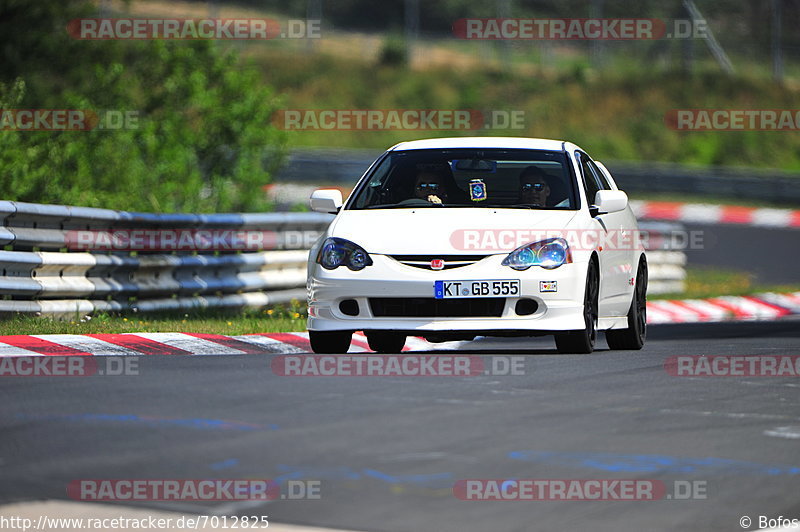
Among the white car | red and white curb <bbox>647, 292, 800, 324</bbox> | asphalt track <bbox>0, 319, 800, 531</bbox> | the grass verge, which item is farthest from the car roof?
red and white curb <bbox>647, 292, 800, 324</bbox>

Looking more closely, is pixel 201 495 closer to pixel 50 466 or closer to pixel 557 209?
pixel 50 466

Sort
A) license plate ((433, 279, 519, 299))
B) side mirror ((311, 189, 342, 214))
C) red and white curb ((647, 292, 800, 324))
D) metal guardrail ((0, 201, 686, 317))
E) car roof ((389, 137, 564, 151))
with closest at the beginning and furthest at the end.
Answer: license plate ((433, 279, 519, 299)) < side mirror ((311, 189, 342, 214)) < car roof ((389, 137, 564, 151)) < metal guardrail ((0, 201, 686, 317)) < red and white curb ((647, 292, 800, 324))

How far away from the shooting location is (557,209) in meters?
11.3

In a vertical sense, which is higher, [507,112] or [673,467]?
[507,112]

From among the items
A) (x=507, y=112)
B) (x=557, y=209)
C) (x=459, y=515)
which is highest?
(x=507, y=112)

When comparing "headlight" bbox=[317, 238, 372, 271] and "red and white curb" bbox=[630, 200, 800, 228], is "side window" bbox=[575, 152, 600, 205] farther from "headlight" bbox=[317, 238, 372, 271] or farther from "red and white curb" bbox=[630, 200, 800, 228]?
"red and white curb" bbox=[630, 200, 800, 228]

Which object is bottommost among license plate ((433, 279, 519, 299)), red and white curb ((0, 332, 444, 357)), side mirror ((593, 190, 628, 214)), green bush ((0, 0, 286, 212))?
red and white curb ((0, 332, 444, 357))

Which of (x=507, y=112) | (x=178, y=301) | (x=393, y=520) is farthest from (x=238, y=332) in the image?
(x=507, y=112)

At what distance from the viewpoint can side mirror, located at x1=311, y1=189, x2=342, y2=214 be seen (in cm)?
1132

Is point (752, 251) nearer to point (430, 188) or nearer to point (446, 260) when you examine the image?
point (430, 188)

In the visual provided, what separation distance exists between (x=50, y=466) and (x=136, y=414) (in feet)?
4.27

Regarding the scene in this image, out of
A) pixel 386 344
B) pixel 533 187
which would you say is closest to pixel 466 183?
pixel 533 187

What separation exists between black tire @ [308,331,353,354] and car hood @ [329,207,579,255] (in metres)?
0.74

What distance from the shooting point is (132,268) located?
46.6 ft
